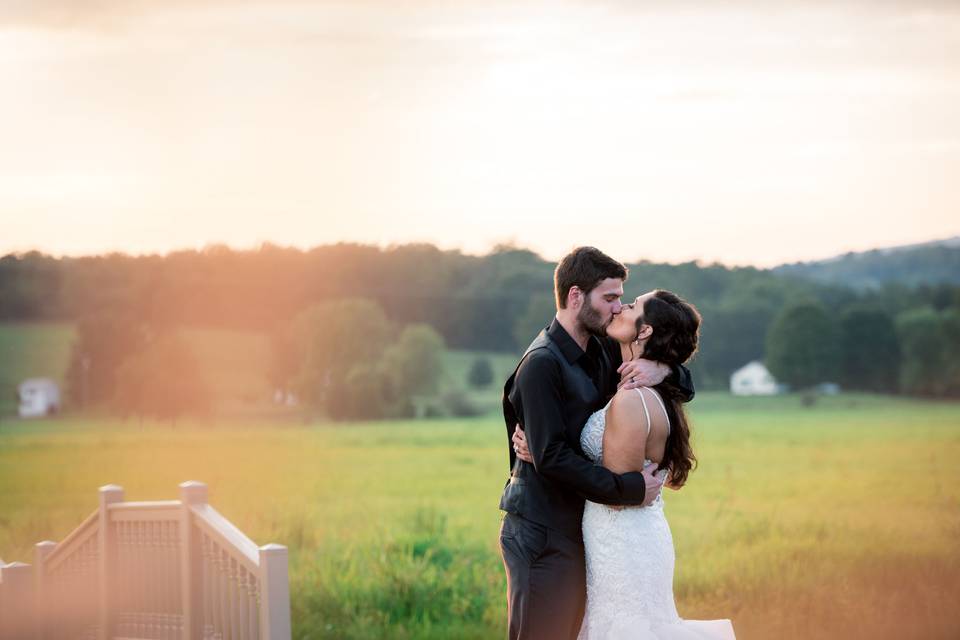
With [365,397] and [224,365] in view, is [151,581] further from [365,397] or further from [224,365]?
[365,397]

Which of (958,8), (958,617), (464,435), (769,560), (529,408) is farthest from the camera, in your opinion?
(464,435)

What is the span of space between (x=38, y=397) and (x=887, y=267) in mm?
16058

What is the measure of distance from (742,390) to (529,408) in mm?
21791

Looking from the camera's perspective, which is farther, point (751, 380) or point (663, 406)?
point (751, 380)

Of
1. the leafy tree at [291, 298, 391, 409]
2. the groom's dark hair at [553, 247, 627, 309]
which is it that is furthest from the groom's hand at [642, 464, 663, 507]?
the leafy tree at [291, 298, 391, 409]

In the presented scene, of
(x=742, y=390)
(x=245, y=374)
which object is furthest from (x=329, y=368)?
(x=742, y=390)

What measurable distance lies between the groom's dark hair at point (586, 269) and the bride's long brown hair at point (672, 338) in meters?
0.19

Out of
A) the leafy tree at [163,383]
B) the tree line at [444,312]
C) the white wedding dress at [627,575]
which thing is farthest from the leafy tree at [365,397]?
the white wedding dress at [627,575]

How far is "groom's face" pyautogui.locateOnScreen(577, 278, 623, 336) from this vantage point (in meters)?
4.92

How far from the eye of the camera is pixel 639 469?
191 inches

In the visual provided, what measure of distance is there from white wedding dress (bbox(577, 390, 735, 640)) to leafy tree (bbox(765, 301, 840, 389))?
2148cm

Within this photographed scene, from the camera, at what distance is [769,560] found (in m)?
15.1

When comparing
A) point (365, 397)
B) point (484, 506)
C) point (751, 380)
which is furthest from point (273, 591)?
point (751, 380)

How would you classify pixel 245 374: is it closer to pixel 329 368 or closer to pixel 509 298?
pixel 329 368
